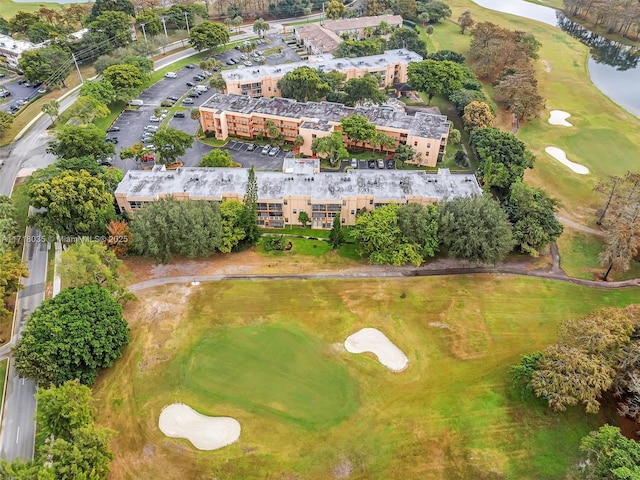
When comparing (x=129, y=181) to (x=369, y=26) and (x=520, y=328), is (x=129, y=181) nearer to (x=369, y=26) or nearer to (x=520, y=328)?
(x=520, y=328)

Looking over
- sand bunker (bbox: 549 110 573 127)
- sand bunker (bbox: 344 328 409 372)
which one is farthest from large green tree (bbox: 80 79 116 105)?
sand bunker (bbox: 549 110 573 127)

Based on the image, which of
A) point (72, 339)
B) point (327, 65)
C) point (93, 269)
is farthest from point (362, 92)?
point (72, 339)

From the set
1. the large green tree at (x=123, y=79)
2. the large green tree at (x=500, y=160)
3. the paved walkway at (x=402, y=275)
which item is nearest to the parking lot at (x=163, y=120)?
the large green tree at (x=123, y=79)

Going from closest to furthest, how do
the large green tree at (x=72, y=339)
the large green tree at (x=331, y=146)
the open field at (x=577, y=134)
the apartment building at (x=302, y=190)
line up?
the large green tree at (x=72, y=339)
the apartment building at (x=302, y=190)
the open field at (x=577, y=134)
the large green tree at (x=331, y=146)

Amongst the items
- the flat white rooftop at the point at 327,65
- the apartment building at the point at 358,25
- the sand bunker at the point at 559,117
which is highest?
the apartment building at the point at 358,25

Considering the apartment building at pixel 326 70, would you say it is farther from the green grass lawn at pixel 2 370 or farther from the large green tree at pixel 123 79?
the green grass lawn at pixel 2 370

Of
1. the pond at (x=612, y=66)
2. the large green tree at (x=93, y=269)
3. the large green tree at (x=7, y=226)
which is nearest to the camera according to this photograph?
the large green tree at (x=93, y=269)

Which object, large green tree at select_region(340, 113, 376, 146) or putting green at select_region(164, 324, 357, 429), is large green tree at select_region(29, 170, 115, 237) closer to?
putting green at select_region(164, 324, 357, 429)

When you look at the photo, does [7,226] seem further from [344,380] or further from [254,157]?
[344,380]
